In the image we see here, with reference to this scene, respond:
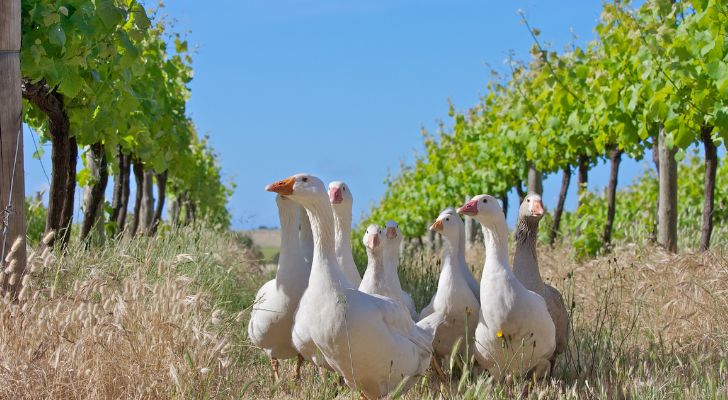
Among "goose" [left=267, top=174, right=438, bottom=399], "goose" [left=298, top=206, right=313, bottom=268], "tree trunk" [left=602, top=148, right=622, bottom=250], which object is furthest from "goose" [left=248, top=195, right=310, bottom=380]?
"tree trunk" [left=602, top=148, right=622, bottom=250]

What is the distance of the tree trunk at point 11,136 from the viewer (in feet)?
22.9

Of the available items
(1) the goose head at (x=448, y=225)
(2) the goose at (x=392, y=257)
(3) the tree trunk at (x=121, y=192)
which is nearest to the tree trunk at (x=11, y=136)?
(2) the goose at (x=392, y=257)

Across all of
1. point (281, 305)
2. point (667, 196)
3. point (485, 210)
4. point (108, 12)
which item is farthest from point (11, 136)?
point (667, 196)

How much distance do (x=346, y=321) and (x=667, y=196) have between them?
28.8ft

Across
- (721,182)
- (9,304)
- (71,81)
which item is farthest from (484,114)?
(9,304)

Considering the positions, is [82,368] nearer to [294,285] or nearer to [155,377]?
[155,377]

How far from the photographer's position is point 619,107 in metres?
12.9

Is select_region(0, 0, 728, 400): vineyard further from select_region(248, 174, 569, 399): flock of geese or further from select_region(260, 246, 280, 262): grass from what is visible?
select_region(260, 246, 280, 262): grass

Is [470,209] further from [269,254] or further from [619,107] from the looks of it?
[269,254]

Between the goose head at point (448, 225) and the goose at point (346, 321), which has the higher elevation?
the goose head at point (448, 225)

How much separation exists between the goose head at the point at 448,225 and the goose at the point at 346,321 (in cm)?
147

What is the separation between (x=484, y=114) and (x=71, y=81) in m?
17.3

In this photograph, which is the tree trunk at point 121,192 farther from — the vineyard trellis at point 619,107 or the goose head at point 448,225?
the goose head at point 448,225

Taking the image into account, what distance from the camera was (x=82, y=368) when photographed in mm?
4945
